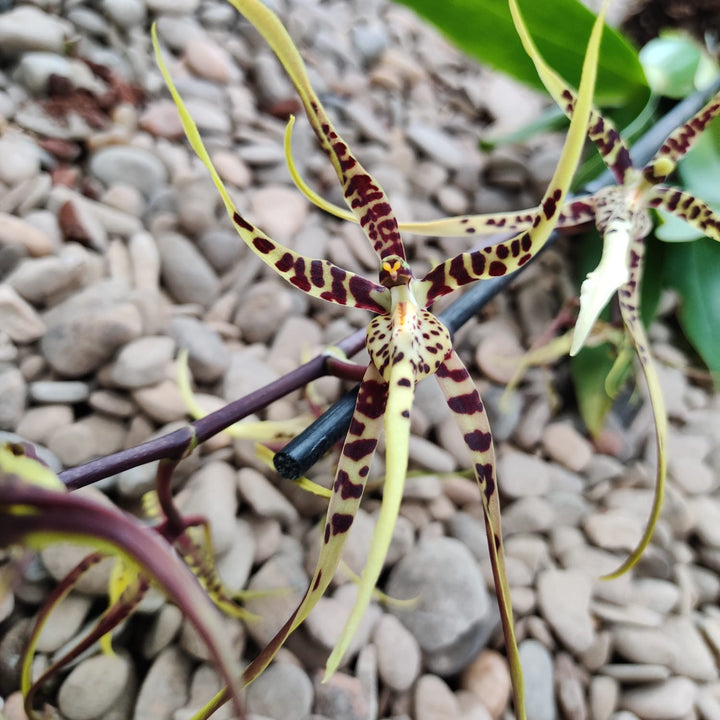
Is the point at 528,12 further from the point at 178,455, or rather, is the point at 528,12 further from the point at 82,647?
the point at 82,647

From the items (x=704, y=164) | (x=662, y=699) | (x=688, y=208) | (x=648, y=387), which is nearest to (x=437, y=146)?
(x=704, y=164)

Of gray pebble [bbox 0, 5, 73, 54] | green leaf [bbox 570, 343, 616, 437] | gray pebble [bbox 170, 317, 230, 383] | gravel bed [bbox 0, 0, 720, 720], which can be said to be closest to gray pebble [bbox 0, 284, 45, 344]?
gravel bed [bbox 0, 0, 720, 720]

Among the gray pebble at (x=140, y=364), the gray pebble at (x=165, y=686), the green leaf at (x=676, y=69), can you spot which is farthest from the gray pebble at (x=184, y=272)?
the green leaf at (x=676, y=69)

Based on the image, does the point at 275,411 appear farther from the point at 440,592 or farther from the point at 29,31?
the point at 29,31

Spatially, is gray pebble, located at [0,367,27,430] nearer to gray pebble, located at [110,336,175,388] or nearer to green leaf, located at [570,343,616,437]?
gray pebble, located at [110,336,175,388]

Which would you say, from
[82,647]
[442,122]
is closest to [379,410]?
[82,647]

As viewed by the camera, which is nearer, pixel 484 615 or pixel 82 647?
pixel 82 647
